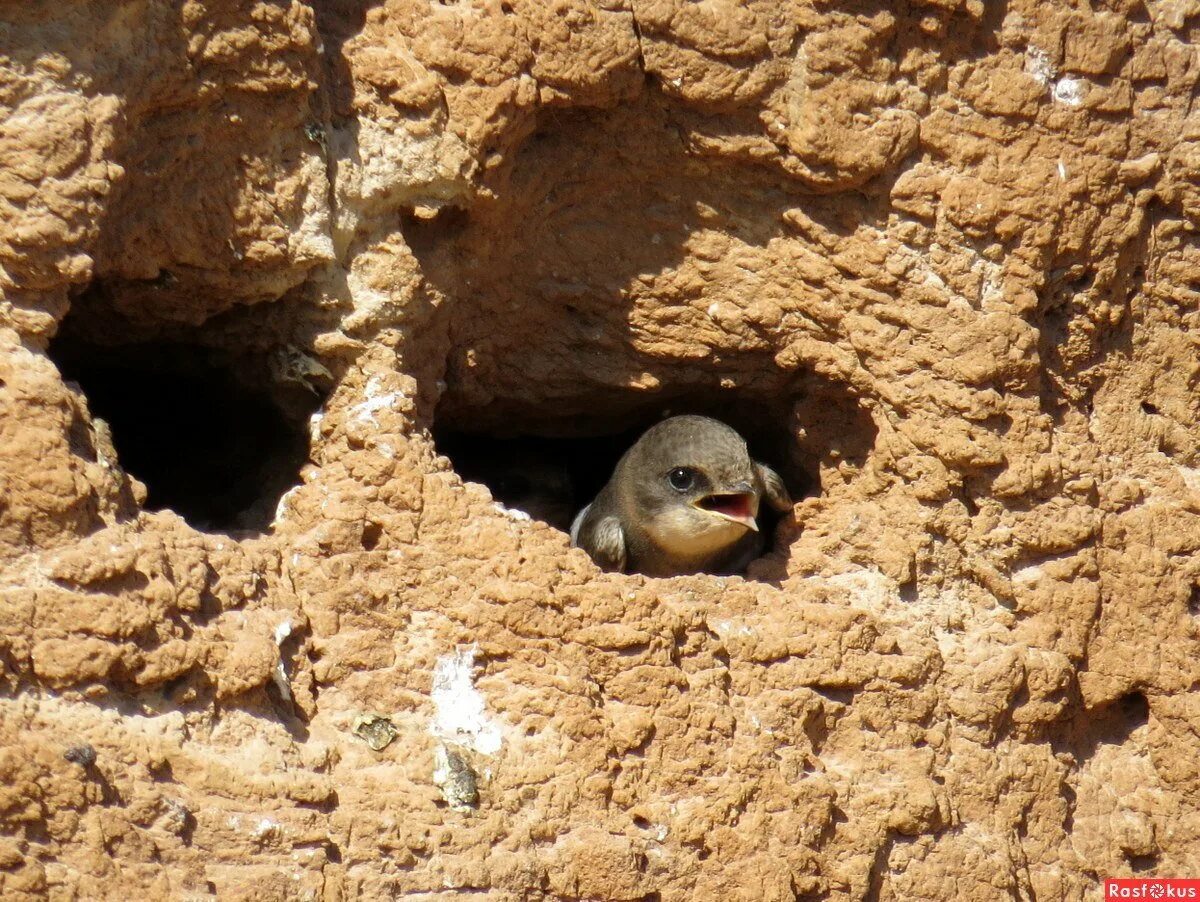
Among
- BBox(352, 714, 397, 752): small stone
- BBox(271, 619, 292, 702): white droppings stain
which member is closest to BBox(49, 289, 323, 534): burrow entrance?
BBox(271, 619, 292, 702): white droppings stain

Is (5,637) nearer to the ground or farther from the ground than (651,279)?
nearer to the ground

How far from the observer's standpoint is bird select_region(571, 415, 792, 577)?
4.11m

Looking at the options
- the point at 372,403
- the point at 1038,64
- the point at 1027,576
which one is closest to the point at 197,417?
the point at 372,403

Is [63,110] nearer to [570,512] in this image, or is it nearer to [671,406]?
[671,406]

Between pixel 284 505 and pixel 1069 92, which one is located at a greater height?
pixel 1069 92

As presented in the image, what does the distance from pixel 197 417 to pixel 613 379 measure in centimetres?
108

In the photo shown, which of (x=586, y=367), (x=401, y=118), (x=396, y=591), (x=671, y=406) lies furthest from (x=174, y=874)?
(x=671, y=406)

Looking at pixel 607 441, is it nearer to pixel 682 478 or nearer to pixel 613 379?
pixel 682 478

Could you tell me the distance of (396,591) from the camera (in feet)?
10.0

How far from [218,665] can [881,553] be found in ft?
5.11

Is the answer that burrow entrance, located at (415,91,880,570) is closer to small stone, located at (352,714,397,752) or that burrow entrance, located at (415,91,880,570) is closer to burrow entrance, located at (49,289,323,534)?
burrow entrance, located at (49,289,323,534)

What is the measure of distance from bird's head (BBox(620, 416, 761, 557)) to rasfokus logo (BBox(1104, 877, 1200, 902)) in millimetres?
1203

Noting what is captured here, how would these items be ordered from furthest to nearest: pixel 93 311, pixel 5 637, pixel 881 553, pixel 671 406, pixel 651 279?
pixel 671 406 → pixel 651 279 → pixel 881 553 → pixel 93 311 → pixel 5 637

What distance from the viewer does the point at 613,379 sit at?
4008 millimetres
